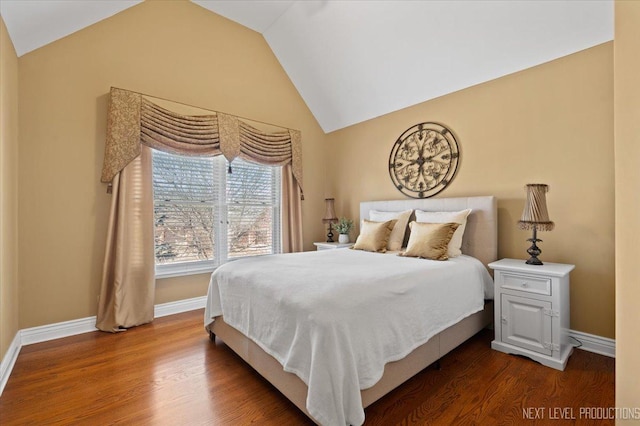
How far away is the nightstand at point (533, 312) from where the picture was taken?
2119 millimetres

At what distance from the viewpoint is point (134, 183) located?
3.04 metres

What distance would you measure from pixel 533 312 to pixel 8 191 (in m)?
4.11

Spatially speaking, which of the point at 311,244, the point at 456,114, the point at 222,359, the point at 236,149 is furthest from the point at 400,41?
the point at 222,359

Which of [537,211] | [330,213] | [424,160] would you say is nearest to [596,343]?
[537,211]

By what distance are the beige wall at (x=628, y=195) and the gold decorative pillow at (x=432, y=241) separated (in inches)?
66.7

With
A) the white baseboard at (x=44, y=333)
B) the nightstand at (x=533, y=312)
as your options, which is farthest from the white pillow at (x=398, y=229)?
the white baseboard at (x=44, y=333)

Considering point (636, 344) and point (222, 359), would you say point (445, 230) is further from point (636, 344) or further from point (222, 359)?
point (222, 359)

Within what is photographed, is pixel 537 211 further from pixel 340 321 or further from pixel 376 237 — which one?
pixel 340 321

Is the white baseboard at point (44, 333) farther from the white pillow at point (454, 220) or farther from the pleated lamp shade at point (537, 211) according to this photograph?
the pleated lamp shade at point (537, 211)

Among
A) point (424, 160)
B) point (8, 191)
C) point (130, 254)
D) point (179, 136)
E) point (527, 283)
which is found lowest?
point (527, 283)

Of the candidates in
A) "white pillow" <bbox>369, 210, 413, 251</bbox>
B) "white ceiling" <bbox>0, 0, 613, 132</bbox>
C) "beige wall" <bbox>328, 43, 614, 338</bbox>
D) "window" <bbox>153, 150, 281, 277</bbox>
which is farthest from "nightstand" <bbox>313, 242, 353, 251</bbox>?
"white ceiling" <bbox>0, 0, 613, 132</bbox>

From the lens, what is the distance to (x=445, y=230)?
268 cm

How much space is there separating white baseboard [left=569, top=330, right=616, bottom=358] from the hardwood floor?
95 mm

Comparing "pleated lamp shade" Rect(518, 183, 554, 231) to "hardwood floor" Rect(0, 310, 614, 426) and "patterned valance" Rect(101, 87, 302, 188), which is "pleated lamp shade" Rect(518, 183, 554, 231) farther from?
"patterned valance" Rect(101, 87, 302, 188)
